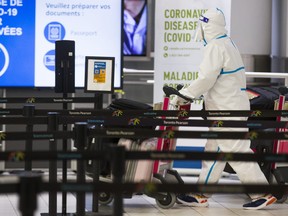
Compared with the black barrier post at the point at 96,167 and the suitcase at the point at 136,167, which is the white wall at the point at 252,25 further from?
the suitcase at the point at 136,167

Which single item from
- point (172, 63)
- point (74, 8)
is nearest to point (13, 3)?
point (74, 8)

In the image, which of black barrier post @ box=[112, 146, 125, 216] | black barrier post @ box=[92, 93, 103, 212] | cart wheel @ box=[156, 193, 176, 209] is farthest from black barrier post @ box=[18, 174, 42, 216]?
cart wheel @ box=[156, 193, 176, 209]

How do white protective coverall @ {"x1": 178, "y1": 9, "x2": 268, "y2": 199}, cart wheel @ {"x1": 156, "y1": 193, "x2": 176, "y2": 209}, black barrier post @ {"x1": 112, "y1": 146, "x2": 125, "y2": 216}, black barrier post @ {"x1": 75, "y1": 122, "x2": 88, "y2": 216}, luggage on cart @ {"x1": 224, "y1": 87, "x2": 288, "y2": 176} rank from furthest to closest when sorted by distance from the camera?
luggage on cart @ {"x1": 224, "y1": 87, "x2": 288, "y2": 176}, white protective coverall @ {"x1": 178, "y1": 9, "x2": 268, "y2": 199}, cart wheel @ {"x1": 156, "y1": 193, "x2": 176, "y2": 209}, black barrier post @ {"x1": 75, "y1": 122, "x2": 88, "y2": 216}, black barrier post @ {"x1": 112, "y1": 146, "x2": 125, "y2": 216}

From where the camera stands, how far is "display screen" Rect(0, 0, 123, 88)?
1069 centimetres

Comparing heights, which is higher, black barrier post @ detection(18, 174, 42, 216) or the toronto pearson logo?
the toronto pearson logo

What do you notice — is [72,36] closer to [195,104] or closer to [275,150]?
[195,104]

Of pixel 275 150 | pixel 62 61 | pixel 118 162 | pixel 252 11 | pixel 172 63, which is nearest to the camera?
pixel 118 162

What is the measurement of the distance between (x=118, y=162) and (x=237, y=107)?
13.4 ft

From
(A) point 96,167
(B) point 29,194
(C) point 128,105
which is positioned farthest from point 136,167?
(B) point 29,194

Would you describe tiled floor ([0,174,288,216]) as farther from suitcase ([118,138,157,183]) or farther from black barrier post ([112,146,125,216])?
black barrier post ([112,146,125,216])

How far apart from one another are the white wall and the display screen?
5.10 meters

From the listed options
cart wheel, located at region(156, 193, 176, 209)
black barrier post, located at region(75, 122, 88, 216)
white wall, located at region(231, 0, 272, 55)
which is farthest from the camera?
white wall, located at region(231, 0, 272, 55)

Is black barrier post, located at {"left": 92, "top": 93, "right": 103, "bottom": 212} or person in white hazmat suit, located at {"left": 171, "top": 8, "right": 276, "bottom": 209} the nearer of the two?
black barrier post, located at {"left": 92, "top": 93, "right": 103, "bottom": 212}

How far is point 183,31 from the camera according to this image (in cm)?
1022
